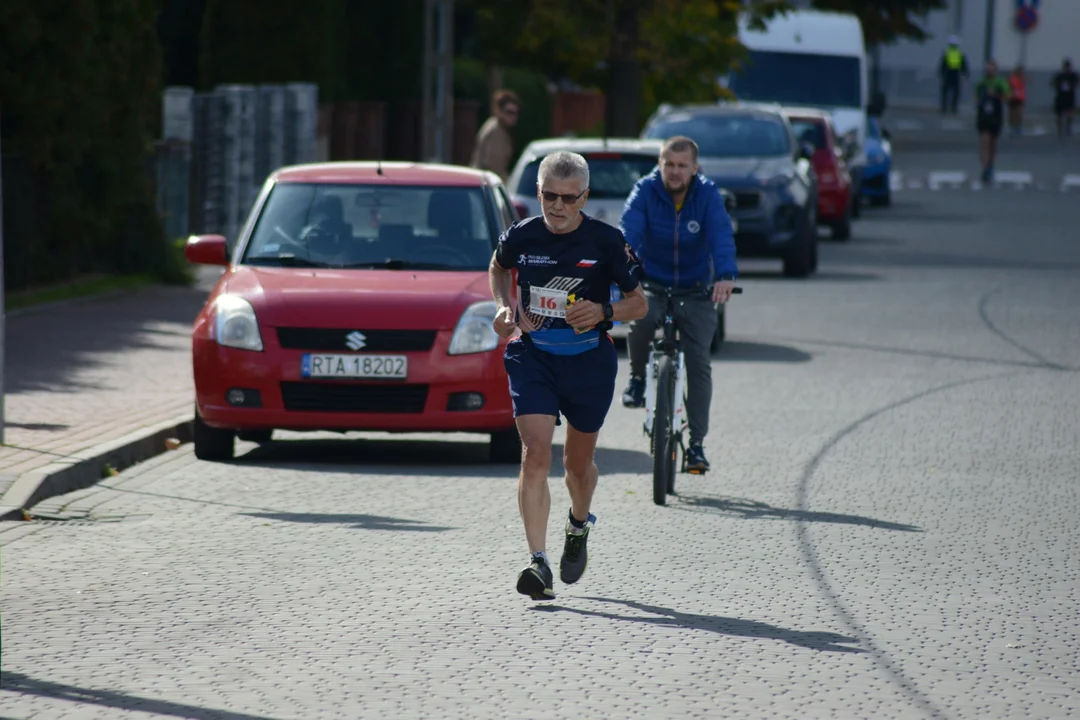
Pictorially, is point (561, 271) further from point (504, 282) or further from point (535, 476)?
point (535, 476)

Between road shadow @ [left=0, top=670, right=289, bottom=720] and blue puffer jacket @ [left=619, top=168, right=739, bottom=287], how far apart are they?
4.81 m

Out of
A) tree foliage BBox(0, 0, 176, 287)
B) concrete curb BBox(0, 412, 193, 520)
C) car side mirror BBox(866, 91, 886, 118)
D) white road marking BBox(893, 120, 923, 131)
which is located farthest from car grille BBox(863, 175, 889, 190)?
white road marking BBox(893, 120, 923, 131)

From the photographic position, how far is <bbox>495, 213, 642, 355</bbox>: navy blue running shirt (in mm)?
7402

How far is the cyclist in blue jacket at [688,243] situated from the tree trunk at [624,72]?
24.5 metres

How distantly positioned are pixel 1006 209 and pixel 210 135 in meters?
17.0

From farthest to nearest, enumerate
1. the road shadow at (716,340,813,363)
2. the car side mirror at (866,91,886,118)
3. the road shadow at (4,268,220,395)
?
the car side mirror at (866,91,886,118) < the road shadow at (716,340,813,363) < the road shadow at (4,268,220,395)

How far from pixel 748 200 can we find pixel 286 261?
39.9ft

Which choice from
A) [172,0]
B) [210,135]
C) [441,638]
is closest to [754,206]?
[210,135]

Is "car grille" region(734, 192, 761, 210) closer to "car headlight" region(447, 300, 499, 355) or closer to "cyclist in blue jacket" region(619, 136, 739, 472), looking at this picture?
"car headlight" region(447, 300, 499, 355)

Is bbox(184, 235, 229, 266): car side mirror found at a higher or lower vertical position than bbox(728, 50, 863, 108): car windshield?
lower

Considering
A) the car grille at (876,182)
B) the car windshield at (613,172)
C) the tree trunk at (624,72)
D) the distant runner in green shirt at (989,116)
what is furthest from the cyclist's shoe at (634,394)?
the distant runner in green shirt at (989,116)

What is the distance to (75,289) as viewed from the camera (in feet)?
62.4

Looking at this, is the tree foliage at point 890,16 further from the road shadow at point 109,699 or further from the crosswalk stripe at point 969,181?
the road shadow at point 109,699

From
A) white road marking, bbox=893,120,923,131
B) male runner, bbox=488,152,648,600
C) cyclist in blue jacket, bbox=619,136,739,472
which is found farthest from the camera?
white road marking, bbox=893,120,923,131
